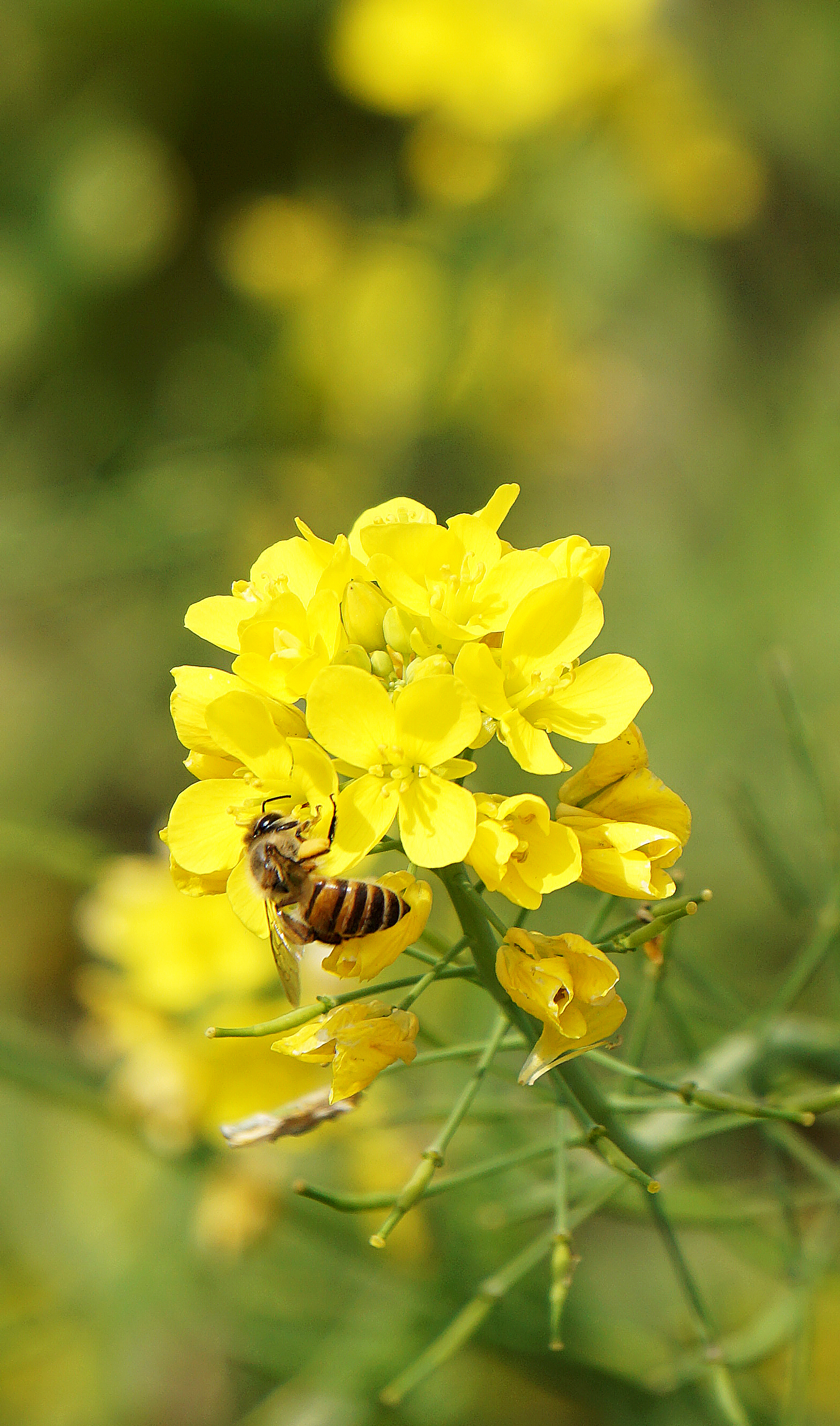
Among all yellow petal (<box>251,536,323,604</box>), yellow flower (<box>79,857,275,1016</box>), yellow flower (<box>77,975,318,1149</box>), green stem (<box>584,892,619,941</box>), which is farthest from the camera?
yellow flower (<box>79,857,275,1016</box>)

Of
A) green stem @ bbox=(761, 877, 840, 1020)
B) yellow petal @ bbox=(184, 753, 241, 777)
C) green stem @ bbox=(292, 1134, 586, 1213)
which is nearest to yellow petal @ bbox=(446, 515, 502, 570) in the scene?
yellow petal @ bbox=(184, 753, 241, 777)

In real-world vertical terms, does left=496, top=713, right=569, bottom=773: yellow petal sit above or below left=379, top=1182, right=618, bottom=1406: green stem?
above

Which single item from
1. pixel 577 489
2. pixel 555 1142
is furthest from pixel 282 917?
pixel 577 489

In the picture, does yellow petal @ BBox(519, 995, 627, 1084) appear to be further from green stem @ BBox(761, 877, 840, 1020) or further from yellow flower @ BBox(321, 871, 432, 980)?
green stem @ BBox(761, 877, 840, 1020)

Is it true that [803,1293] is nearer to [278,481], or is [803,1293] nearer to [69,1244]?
[69,1244]

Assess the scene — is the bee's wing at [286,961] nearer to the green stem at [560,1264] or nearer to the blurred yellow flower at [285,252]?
the green stem at [560,1264]

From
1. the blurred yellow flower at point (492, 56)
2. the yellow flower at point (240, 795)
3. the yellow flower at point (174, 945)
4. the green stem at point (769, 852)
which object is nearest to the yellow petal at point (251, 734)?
the yellow flower at point (240, 795)

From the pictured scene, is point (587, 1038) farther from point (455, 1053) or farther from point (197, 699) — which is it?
point (197, 699)
